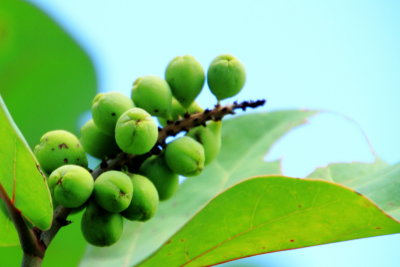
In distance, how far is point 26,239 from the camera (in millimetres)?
1317

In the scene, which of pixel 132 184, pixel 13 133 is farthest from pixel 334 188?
pixel 13 133

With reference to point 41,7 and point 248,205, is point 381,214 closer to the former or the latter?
point 248,205

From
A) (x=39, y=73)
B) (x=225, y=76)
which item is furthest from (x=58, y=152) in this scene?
(x=39, y=73)

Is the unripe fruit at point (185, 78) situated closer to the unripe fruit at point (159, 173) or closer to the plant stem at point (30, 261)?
the unripe fruit at point (159, 173)

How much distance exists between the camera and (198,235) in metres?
1.51

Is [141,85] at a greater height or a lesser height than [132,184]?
greater

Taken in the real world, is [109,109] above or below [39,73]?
above

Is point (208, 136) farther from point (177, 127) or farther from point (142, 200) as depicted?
point (142, 200)

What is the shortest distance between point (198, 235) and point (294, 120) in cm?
92

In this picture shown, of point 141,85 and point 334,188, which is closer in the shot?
point 334,188

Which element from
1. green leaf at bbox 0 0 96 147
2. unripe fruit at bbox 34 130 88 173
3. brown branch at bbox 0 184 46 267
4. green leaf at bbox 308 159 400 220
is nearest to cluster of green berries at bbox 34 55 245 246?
unripe fruit at bbox 34 130 88 173

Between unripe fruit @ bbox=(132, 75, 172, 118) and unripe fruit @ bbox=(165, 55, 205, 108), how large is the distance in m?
0.04

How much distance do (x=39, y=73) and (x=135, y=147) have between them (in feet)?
4.06

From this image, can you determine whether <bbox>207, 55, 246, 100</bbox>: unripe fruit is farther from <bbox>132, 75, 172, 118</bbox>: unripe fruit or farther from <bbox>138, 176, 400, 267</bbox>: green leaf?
<bbox>138, 176, 400, 267</bbox>: green leaf
